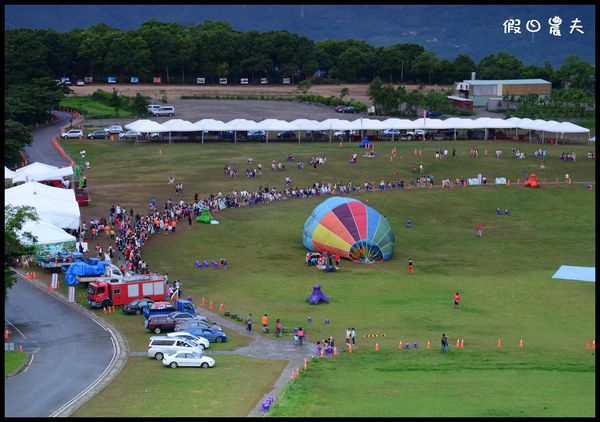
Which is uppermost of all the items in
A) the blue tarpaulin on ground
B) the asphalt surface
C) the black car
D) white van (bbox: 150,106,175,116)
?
white van (bbox: 150,106,175,116)

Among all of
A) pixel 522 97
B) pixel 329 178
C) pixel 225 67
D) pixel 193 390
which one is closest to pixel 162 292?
pixel 193 390

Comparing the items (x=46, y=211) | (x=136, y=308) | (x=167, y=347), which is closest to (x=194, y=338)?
(x=167, y=347)

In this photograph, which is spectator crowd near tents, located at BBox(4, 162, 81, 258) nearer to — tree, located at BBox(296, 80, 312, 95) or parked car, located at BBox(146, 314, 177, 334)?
parked car, located at BBox(146, 314, 177, 334)

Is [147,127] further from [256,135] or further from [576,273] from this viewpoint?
[576,273]

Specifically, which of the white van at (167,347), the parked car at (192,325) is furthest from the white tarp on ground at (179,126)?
the white van at (167,347)

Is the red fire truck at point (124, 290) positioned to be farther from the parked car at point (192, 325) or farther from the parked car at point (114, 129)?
the parked car at point (114, 129)

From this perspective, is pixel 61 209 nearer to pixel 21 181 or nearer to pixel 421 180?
pixel 21 181

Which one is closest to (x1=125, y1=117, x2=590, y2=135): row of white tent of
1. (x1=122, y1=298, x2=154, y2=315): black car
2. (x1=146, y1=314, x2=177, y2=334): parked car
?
(x1=122, y1=298, x2=154, y2=315): black car

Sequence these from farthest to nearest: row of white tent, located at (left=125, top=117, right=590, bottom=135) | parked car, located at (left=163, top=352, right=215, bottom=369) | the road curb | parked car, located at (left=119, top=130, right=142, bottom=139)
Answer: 1. parked car, located at (left=119, top=130, right=142, bottom=139)
2. row of white tent, located at (left=125, top=117, right=590, bottom=135)
3. parked car, located at (left=163, top=352, right=215, bottom=369)
4. the road curb
